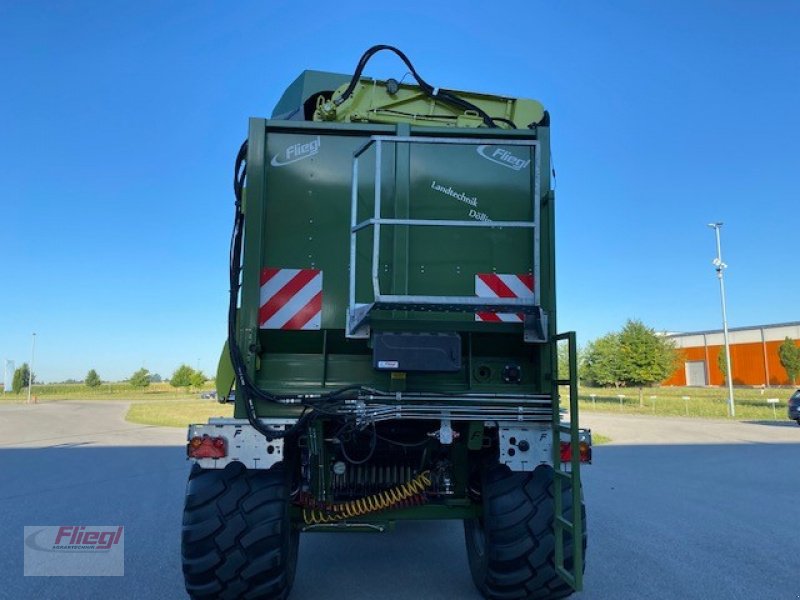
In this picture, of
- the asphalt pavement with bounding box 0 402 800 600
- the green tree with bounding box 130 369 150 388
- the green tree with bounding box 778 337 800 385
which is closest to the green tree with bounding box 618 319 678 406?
the asphalt pavement with bounding box 0 402 800 600

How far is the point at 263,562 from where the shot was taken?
3822 millimetres

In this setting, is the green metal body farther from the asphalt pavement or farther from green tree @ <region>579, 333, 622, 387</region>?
green tree @ <region>579, 333, 622, 387</region>

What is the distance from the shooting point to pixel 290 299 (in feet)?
13.7

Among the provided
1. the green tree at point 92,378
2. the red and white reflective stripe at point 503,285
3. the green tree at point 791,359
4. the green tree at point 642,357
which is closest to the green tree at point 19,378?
the green tree at point 92,378

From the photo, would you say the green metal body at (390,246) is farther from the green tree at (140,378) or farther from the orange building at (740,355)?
the green tree at (140,378)

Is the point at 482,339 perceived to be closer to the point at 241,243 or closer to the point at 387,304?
the point at 387,304

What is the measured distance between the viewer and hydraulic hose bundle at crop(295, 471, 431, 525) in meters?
4.18

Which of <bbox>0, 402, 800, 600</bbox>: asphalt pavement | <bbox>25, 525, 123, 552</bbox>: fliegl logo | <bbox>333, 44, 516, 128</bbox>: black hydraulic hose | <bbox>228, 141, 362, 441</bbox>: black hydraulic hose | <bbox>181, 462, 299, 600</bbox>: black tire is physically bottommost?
<bbox>25, 525, 123, 552</bbox>: fliegl logo

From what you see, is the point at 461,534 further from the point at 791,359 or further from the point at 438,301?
the point at 791,359

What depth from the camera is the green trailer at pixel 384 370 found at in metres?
3.81

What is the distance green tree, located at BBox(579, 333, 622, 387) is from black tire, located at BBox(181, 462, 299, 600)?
34879 mm

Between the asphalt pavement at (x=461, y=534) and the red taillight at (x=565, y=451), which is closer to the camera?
the red taillight at (x=565, y=451)

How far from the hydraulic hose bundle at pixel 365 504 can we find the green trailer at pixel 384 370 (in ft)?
0.03

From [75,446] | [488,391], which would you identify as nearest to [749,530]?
[488,391]
